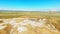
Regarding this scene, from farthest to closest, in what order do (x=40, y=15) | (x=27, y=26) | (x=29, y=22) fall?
(x=40, y=15), (x=29, y=22), (x=27, y=26)

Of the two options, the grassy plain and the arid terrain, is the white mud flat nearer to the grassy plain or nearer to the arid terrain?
the arid terrain

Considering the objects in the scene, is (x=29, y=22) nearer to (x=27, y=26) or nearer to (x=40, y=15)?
(x=27, y=26)

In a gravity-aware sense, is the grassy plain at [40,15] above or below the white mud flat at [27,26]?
above

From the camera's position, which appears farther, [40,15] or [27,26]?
[40,15]

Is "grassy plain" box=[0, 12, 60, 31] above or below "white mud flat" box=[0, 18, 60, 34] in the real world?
above

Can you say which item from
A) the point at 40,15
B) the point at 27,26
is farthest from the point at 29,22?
the point at 40,15

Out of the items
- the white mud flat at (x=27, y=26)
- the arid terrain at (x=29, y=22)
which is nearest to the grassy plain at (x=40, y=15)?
the arid terrain at (x=29, y=22)

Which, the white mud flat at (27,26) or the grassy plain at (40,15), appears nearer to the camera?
the white mud flat at (27,26)

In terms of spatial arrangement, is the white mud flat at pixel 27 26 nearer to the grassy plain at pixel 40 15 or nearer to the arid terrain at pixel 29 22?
the arid terrain at pixel 29 22

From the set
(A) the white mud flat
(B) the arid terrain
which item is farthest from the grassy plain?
(A) the white mud flat
